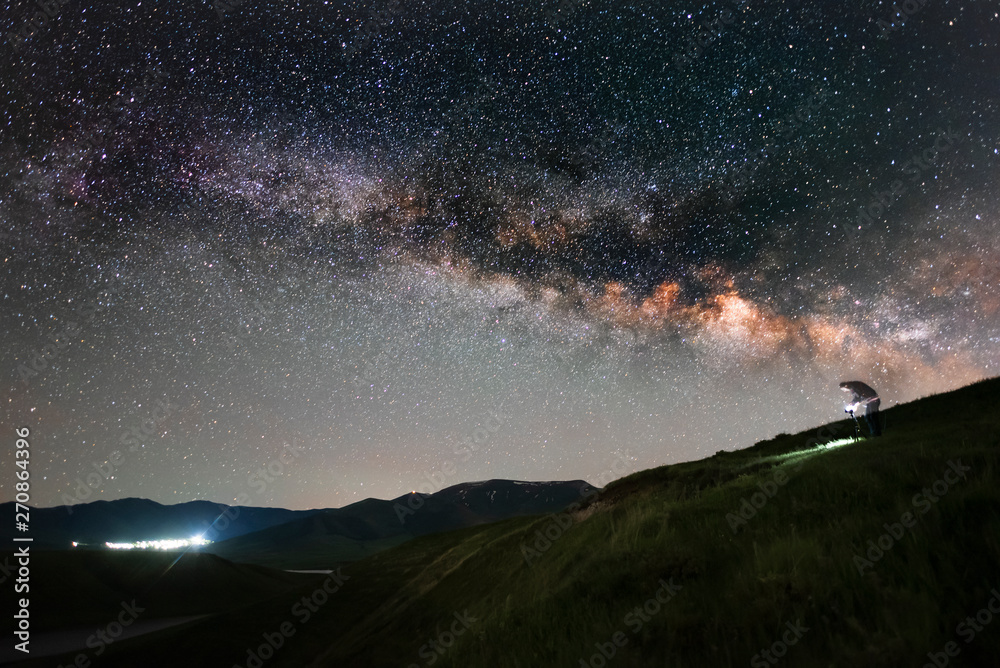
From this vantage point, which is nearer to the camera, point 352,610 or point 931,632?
point 931,632

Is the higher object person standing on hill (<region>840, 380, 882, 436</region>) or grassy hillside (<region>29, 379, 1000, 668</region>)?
person standing on hill (<region>840, 380, 882, 436</region>)

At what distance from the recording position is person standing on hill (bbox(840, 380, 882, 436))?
20.8 metres

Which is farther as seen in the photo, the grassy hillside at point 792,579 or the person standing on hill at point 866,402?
the person standing on hill at point 866,402

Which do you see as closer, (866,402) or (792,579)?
(792,579)

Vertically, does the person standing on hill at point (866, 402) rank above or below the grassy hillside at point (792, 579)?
above

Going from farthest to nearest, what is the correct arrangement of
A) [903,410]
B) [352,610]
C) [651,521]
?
[352,610], [903,410], [651,521]

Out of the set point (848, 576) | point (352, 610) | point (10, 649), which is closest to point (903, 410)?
point (848, 576)

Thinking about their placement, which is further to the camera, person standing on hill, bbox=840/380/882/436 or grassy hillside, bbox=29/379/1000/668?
person standing on hill, bbox=840/380/882/436

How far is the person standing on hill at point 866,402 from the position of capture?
20.8 meters

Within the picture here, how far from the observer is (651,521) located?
946 centimetres

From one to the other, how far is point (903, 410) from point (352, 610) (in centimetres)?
3515

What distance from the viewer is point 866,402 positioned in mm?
20750

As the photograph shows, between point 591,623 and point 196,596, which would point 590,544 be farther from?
point 196,596

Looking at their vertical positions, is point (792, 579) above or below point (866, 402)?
below
